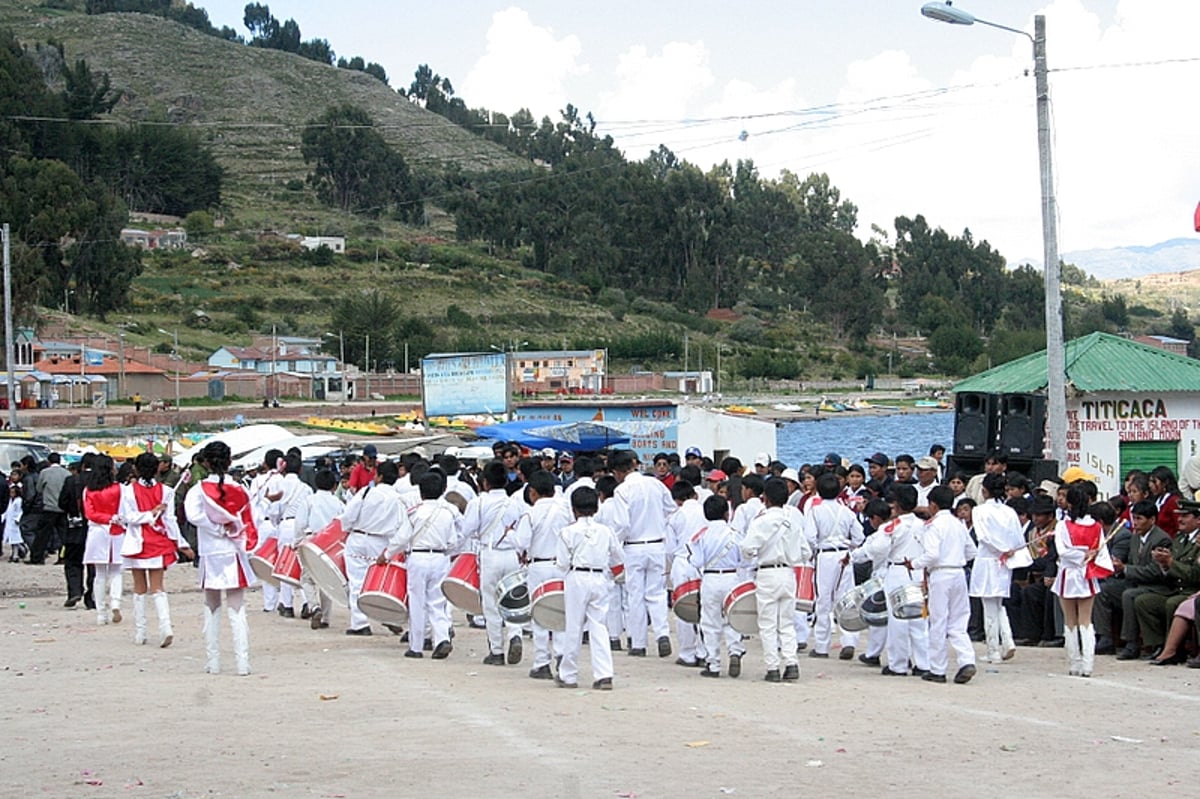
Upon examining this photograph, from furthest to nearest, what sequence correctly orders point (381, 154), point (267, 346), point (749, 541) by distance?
1. point (381, 154)
2. point (267, 346)
3. point (749, 541)

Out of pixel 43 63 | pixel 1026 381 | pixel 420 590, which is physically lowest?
pixel 420 590

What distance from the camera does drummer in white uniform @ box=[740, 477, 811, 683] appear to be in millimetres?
11766

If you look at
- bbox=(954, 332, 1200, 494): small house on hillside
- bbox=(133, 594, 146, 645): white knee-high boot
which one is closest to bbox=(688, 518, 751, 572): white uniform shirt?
bbox=(133, 594, 146, 645): white knee-high boot

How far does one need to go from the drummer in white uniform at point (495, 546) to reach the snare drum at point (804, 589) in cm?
239

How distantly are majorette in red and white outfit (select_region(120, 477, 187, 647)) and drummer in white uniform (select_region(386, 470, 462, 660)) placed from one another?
243 cm

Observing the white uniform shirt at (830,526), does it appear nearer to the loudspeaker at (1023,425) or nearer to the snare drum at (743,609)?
the snare drum at (743,609)

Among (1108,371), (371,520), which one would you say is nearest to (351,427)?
(1108,371)

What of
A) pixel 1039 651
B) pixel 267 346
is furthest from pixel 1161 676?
pixel 267 346

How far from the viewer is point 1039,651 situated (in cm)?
1475

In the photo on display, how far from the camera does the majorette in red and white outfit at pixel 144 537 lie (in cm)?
1430

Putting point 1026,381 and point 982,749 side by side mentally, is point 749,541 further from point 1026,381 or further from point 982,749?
point 1026,381

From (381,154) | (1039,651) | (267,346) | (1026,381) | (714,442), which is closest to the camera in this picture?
(1039,651)

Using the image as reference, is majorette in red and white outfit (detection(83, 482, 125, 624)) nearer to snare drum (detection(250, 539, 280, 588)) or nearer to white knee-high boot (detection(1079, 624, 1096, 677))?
snare drum (detection(250, 539, 280, 588))

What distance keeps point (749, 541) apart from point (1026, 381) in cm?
1431
